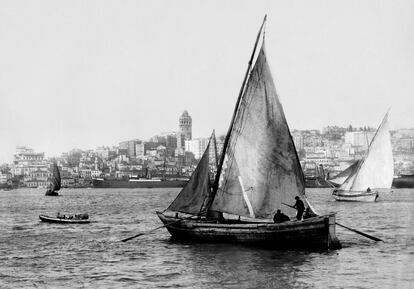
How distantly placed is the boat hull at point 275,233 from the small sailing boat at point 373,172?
154 ft

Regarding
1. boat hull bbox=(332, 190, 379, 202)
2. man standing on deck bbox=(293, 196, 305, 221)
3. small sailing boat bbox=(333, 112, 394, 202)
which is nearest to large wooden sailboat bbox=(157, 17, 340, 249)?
man standing on deck bbox=(293, 196, 305, 221)

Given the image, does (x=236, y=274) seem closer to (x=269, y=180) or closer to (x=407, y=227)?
(x=269, y=180)

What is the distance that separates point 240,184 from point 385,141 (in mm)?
50579

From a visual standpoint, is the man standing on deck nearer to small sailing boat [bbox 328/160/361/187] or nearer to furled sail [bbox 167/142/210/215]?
furled sail [bbox 167/142/210/215]

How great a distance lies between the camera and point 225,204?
130ft

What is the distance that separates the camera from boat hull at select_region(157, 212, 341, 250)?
37.0 m

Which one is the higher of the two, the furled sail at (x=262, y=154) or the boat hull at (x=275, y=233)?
the furled sail at (x=262, y=154)

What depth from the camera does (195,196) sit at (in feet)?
143

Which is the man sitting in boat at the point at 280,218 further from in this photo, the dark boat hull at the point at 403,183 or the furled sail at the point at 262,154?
the dark boat hull at the point at 403,183

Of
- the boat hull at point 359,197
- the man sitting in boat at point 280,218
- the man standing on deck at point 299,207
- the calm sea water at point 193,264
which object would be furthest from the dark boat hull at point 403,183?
the man standing on deck at point 299,207

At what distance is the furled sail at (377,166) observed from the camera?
Answer: 85500 mm

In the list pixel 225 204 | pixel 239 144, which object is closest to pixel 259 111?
pixel 239 144

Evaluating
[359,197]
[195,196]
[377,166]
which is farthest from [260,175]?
[359,197]

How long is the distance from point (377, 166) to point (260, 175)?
5329 cm
